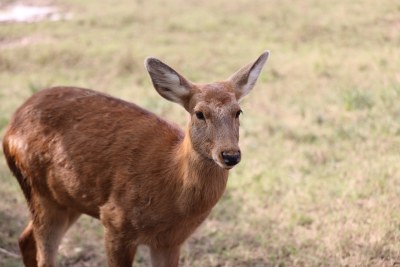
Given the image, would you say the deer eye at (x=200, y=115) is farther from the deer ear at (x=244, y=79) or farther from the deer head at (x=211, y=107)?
the deer ear at (x=244, y=79)

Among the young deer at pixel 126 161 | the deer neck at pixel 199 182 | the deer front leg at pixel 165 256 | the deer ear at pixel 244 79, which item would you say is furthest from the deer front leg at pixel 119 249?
the deer ear at pixel 244 79

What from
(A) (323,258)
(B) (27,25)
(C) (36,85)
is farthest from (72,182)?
(B) (27,25)

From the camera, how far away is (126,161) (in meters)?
5.09

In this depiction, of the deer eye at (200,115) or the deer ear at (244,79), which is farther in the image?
the deer ear at (244,79)

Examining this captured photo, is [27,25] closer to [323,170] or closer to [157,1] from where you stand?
[157,1]

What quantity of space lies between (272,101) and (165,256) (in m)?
5.82

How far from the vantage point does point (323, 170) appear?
25.7ft

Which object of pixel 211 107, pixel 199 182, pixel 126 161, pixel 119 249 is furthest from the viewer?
pixel 126 161

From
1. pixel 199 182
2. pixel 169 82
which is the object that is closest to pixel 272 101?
pixel 169 82

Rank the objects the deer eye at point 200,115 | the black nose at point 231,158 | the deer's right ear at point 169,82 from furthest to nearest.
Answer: the deer's right ear at point 169,82, the deer eye at point 200,115, the black nose at point 231,158

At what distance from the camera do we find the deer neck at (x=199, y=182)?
4.72 meters

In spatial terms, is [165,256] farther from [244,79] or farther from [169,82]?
[244,79]

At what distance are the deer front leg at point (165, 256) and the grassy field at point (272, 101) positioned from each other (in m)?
1.03

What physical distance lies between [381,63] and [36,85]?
5.65 meters
